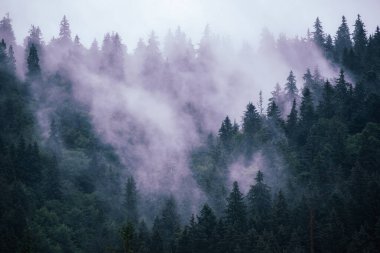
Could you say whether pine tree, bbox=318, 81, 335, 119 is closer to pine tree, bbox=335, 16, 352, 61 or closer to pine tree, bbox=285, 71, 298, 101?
pine tree, bbox=285, 71, 298, 101

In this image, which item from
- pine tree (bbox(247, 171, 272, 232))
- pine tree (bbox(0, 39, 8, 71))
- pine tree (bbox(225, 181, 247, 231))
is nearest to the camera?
pine tree (bbox(225, 181, 247, 231))

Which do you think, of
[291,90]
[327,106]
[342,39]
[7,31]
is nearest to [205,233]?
[327,106]

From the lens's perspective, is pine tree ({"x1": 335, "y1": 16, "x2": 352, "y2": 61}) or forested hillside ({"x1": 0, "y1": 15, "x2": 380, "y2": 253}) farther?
pine tree ({"x1": 335, "y1": 16, "x2": 352, "y2": 61})

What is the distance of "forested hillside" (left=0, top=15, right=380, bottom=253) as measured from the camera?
73.5 metres

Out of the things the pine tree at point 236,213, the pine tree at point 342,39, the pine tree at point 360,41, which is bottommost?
the pine tree at point 236,213

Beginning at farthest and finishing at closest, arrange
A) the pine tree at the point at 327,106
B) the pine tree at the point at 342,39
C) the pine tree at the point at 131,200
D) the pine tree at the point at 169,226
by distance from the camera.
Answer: the pine tree at the point at 342,39 < the pine tree at the point at 327,106 < the pine tree at the point at 131,200 < the pine tree at the point at 169,226

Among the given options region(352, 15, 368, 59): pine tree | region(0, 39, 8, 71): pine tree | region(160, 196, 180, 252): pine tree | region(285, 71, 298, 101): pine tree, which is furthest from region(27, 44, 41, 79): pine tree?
region(352, 15, 368, 59): pine tree

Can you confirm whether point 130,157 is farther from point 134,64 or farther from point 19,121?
point 134,64

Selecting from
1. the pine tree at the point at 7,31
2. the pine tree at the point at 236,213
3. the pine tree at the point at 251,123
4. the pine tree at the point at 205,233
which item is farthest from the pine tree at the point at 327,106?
the pine tree at the point at 7,31

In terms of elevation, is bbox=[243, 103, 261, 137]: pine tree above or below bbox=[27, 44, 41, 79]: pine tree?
below

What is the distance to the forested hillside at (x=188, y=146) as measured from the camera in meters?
73.5

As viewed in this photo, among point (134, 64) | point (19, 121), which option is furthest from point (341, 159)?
point (134, 64)

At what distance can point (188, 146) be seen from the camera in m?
122

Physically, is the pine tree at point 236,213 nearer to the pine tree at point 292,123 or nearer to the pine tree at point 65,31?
the pine tree at point 292,123
